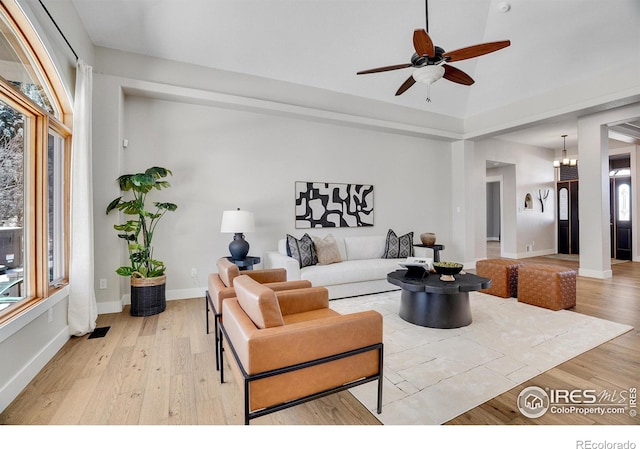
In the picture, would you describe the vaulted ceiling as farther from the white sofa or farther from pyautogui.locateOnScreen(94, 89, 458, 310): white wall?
the white sofa

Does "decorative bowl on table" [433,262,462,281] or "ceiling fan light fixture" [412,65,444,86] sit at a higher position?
"ceiling fan light fixture" [412,65,444,86]

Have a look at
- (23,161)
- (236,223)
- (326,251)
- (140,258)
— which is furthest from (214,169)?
(23,161)

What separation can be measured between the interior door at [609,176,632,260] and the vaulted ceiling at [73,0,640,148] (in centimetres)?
472

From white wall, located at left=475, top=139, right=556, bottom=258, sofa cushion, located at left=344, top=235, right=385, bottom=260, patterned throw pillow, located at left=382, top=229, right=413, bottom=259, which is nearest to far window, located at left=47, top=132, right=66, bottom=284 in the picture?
sofa cushion, located at left=344, top=235, right=385, bottom=260

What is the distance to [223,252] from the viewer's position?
15.5 ft

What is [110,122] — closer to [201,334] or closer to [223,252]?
[223,252]

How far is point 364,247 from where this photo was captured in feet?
17.2

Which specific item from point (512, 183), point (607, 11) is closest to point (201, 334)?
point (607, 11)

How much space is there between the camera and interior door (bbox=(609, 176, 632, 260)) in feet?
24.8

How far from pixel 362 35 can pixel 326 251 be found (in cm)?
316

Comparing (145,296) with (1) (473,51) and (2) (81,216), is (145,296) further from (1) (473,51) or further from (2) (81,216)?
(1) (473,51)

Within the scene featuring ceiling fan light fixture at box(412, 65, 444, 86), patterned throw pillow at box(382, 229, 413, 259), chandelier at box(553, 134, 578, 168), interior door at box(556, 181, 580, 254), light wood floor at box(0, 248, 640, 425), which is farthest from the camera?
interior door at box(556, 181, 580, 254)

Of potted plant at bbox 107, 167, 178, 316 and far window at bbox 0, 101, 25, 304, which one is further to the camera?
potted plant at bbox 107, 167, 178, 316

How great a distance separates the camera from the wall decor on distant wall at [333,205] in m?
5.25
